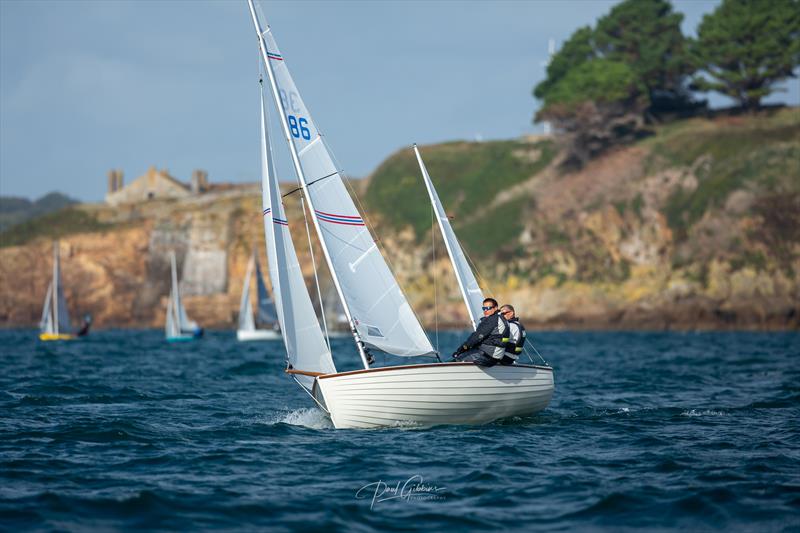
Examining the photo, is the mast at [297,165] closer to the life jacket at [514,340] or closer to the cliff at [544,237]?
the life jacket at [514,340]

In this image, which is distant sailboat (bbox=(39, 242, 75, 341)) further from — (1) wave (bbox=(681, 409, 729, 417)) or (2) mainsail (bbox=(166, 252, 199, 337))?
(1) wave (bbox=(681, 409, 729, 417))

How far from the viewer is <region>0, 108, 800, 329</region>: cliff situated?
74.5m

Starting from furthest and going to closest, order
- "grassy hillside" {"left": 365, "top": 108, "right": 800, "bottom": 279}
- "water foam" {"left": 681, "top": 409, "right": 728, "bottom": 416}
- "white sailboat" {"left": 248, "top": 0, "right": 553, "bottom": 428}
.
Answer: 1. "grassy hillside" {"left": 365, "top": 108, "right": 800, "bottom": 279}
2. "water foam" {"left": 681, "top": 409, "right": 728, "bottom": 416}
3. "white sailboat" {"left": 248, "top": 0, "right": 553, "bottom": 428}

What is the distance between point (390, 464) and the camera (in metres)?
14.8

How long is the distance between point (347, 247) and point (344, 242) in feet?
0.39

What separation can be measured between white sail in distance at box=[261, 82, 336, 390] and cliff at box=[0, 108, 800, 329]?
53895mm

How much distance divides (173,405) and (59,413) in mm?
3083

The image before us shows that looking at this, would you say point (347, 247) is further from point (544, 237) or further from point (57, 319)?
point (544, 237)

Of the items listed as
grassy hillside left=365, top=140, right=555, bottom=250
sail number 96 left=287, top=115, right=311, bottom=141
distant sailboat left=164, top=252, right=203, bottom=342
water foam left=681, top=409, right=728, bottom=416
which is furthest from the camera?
grassy hillside left=365, top=140, right=555, bottom=250

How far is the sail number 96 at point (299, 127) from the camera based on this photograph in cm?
1844

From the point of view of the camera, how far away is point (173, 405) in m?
23.3

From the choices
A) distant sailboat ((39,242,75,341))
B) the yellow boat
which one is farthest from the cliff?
the yellow boat

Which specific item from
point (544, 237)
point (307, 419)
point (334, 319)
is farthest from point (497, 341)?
point (544, 237)

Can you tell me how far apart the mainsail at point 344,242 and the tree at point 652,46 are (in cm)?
8125
